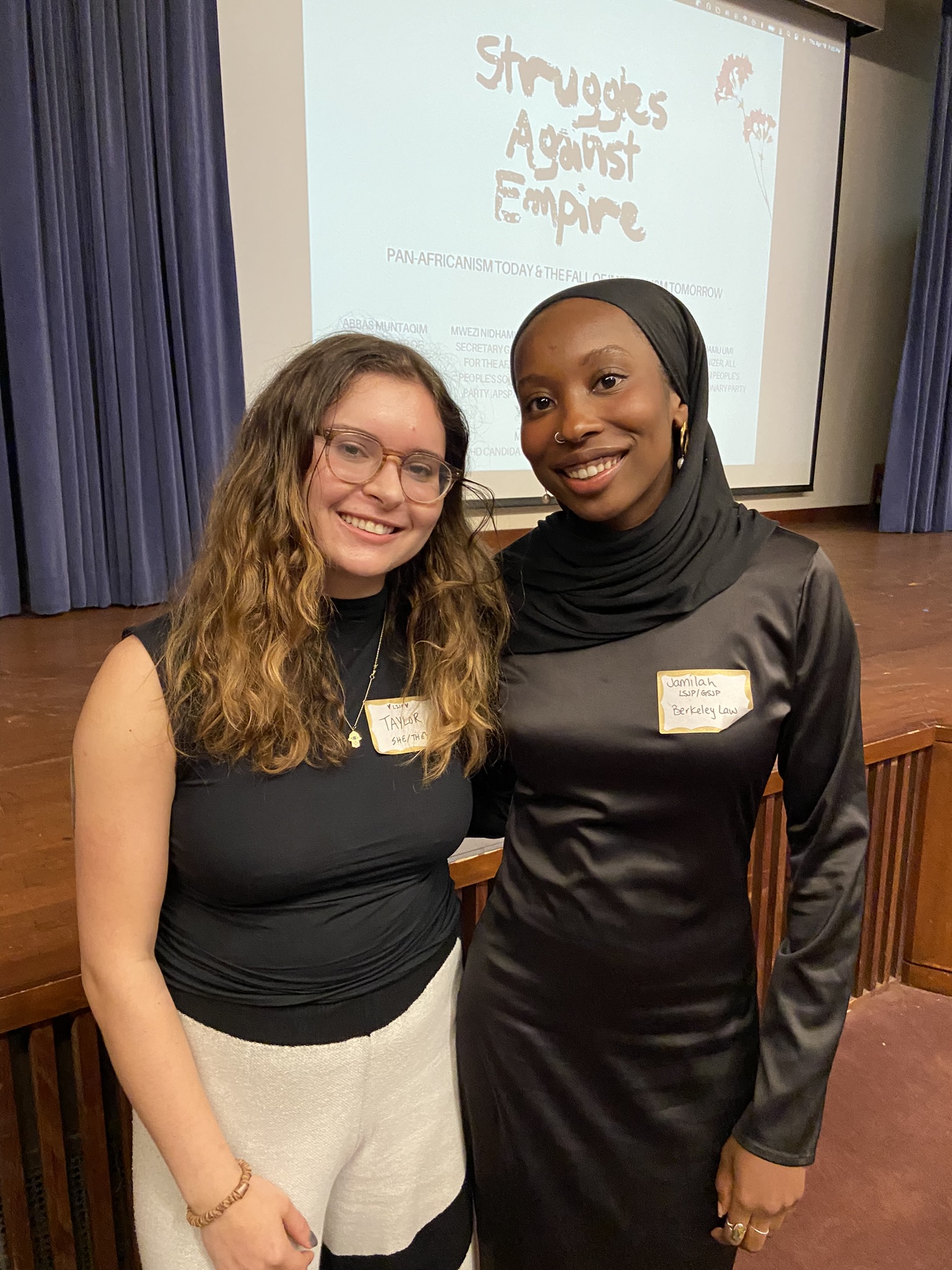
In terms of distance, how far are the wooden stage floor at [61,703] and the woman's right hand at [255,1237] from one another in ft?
1.12

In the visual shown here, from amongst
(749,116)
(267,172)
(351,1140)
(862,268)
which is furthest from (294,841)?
(862,268)

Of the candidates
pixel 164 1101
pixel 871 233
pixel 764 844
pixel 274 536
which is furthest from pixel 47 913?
pixel 871 233

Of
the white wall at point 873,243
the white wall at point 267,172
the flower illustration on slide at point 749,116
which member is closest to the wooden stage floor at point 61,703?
the white wall at point 267,172

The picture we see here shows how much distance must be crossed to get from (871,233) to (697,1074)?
5.62 meters

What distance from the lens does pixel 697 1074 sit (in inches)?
35.5

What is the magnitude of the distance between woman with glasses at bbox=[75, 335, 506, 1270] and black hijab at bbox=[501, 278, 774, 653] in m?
0.11

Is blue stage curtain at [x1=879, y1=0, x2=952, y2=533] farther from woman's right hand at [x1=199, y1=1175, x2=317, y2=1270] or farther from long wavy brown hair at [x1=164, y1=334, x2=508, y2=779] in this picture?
woman's right hand at [x1=199, y1=1175, x2=317, y2=1270]

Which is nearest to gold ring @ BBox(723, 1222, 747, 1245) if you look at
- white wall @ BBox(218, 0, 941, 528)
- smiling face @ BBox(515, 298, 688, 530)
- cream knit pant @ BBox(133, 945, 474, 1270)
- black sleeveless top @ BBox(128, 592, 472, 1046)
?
cream knit pant @ BBox(133, 945, 474, 1270)

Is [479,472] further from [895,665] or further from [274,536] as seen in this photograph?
[274,536]

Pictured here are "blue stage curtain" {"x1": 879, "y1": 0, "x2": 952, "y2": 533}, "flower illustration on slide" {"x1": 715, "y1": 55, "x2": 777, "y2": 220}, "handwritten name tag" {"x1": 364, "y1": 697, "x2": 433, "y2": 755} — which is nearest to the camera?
"handwritten name tag" {"x1": 364, "y1": 697, "x2": 433, "y2": 755}

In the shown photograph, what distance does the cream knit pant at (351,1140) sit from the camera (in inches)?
31.3

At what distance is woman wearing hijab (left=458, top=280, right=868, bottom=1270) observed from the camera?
0.85 meters

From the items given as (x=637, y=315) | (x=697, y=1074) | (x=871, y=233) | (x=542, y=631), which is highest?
(x=871, y=233)

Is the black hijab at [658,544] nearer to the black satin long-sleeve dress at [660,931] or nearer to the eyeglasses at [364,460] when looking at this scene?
the black satin long-sleeve dress at [660,931]
